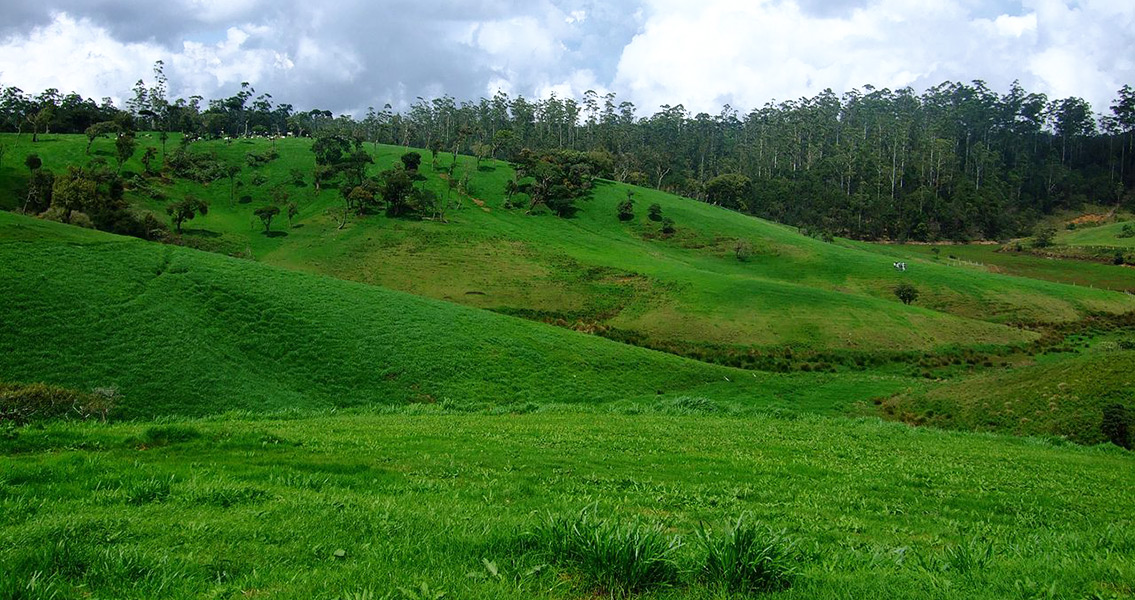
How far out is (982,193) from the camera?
150375 millimetres

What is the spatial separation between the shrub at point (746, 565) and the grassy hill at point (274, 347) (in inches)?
952

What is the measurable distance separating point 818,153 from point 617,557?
19874cm

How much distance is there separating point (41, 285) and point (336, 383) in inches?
712

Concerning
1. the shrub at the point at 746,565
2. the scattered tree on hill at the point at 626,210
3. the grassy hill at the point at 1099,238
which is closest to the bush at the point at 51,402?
the shrub at the point at 746,565

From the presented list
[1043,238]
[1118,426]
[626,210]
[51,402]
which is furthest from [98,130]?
[1043,238]

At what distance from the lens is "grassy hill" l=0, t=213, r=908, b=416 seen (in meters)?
31.8

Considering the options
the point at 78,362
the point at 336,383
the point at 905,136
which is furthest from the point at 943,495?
the point at 905,136

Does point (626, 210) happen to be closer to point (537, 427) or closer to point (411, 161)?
point (411, 161)

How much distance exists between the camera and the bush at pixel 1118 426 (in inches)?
981

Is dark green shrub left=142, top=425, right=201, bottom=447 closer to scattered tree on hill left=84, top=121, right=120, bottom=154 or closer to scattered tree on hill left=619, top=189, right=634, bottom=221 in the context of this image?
scattered tree on hill left=619, top=189, right=634, bottom=221

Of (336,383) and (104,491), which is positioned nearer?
(104,491)

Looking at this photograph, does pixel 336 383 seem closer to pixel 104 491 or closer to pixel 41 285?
pixel 41 285

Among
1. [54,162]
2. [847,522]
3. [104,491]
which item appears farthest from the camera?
[54,162]

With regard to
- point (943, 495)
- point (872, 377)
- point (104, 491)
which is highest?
point (104, 491)
